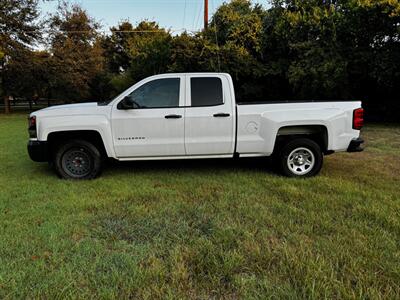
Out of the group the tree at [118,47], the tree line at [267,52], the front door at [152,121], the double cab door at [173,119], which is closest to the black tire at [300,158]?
the double cab door at [173,119]

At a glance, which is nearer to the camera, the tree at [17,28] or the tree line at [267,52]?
the tree line at [267,52]

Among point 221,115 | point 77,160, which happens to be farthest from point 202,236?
point 77,160

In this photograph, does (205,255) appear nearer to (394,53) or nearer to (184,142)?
(184,142)

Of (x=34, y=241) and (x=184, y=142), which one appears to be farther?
(x=184, y=142)

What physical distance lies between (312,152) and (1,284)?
490 centimetres

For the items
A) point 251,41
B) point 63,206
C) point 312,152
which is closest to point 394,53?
point 251,41

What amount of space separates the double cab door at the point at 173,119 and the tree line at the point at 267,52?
9.30 meters

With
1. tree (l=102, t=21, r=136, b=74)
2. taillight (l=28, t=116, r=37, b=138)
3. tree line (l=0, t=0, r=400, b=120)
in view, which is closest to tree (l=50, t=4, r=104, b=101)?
tree line (l=0, t=0, r=400, b=120)

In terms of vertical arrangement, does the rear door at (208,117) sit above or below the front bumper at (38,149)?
above

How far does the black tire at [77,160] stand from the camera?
18.7 feet

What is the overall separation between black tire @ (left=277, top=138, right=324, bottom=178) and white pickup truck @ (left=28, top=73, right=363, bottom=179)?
0.06ft

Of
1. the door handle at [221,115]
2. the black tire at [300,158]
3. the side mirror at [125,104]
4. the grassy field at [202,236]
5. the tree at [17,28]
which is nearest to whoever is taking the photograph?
the grassy field at [202,236]

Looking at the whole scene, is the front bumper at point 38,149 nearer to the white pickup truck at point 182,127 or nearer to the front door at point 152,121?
the white pickup truck at point 182,127

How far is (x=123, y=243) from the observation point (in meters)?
3.33
